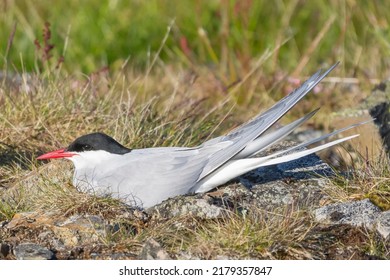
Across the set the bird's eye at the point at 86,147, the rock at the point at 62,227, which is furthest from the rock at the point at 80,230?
the bird's eye at the point at 86,147

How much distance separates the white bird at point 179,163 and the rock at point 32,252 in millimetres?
414

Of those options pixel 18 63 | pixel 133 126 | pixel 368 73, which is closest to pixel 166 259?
pixel 133 126

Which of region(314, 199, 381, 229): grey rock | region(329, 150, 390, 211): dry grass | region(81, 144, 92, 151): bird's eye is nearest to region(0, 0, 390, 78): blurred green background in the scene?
region(81, 144, 92, 151): bird's eye

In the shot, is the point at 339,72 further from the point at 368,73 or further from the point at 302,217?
the point at 302,217

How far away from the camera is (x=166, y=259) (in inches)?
142

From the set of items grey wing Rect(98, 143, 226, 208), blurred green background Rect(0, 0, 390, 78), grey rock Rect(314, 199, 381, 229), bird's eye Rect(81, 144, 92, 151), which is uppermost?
bird's eye Rect(81, 144, 92, 151)

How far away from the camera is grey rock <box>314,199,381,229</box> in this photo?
12.7 ft

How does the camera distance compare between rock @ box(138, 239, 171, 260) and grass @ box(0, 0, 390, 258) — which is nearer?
rock @ box(138, 239, 171, 260)

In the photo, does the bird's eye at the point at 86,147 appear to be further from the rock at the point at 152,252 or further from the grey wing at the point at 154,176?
the rock at the point at 152,252

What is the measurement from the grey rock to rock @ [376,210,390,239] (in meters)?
0.03

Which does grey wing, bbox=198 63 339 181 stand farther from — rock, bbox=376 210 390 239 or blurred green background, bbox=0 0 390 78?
blurred green background, bbox=0 0 390 78

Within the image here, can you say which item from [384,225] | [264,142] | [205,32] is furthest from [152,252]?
[205,32]

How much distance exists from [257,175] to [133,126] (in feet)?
2.64

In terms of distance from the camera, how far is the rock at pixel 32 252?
370cm
